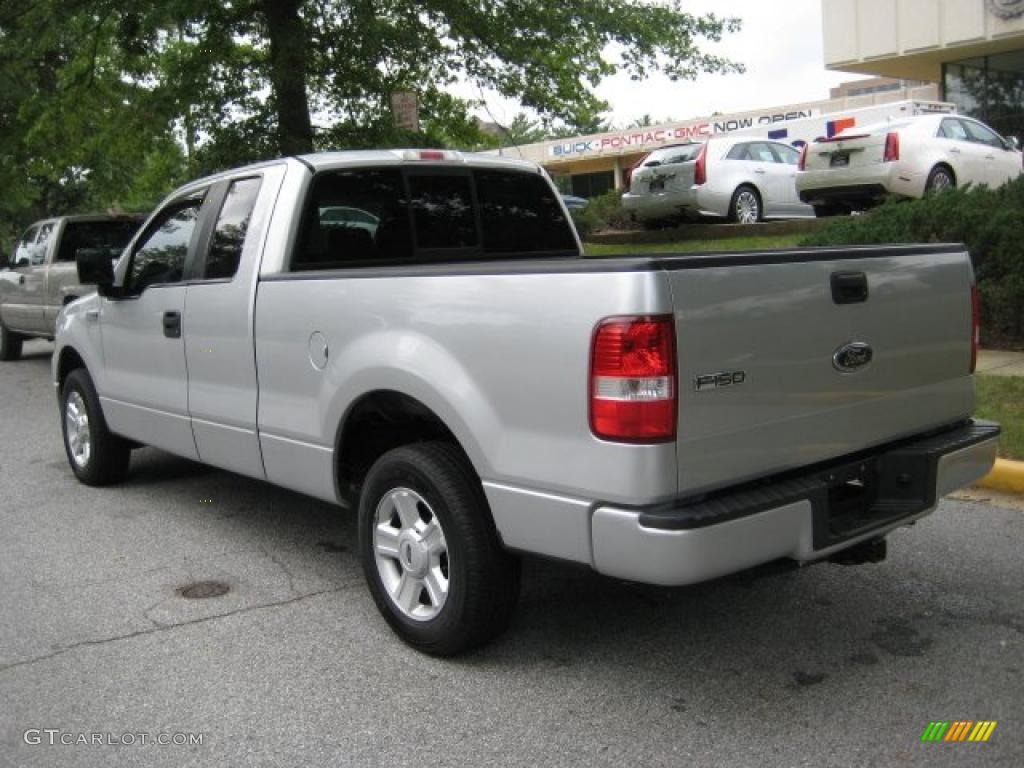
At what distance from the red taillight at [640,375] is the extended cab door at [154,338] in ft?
9.79

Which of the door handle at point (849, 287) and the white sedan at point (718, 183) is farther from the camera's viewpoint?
the white sedan at point (718, 183)

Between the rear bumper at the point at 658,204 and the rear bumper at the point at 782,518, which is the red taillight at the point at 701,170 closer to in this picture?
the rear bumper at the point at 658,204

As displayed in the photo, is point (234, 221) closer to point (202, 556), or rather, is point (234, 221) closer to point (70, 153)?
point (202, 556)

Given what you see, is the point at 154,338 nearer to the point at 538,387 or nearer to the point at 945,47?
the point at 538,387

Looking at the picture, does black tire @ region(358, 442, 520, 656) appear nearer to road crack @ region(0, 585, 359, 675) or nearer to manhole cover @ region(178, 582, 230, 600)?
road crack @ region(0, 585, 359, 675)

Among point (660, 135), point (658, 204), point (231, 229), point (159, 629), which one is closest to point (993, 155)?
point (658, 204)

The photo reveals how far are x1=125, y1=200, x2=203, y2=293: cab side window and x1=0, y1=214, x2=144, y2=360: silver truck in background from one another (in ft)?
22.9

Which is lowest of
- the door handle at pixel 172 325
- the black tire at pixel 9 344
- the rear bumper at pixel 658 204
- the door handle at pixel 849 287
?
the black tire at pixel 9 344

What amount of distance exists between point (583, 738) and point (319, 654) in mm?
1225

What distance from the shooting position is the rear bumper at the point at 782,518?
3145 mm

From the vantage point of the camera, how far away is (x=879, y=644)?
3.98m

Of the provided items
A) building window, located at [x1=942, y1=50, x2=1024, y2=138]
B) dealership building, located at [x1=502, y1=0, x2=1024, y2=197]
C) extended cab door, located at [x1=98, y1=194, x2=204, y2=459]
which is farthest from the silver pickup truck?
building window, located at [x1=942, y1=50, x2=1024, y2=138]

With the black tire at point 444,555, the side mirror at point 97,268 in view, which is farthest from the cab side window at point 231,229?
the black tire at point 444,555

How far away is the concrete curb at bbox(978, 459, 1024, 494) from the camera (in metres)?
5.87
